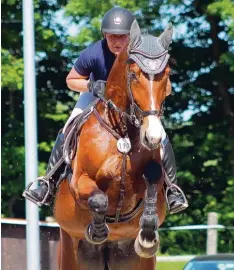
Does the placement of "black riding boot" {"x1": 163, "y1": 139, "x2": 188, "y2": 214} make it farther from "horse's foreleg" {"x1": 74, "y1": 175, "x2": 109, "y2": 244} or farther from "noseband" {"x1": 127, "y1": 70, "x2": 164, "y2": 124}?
"noseband" {"x1": 127, "y1": 70, "x2": 164, "y2": 124}

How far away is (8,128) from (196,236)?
208 inches

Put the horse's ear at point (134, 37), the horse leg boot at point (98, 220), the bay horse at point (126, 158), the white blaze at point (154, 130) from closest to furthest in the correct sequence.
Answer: the white blaze at point (154, 130) → the bay horse at point (126, 158) → the horse's ear at point (134, 37) → the horse leg boot at point (98, 220)

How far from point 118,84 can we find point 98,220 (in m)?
1.19

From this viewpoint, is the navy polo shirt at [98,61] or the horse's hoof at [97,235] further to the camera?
the navy polo shirt at [98,61]

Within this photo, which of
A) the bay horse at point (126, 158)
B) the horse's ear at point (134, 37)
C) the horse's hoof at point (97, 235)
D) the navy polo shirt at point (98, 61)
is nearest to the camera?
the bay horse at point (126, 158)

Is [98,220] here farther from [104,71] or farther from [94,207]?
[104,71]

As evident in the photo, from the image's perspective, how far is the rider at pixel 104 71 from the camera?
9.19m

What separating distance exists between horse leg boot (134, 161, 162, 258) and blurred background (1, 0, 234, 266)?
47.9 ft

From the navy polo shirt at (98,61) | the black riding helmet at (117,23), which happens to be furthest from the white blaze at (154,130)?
the navy polo shirt at (98,61)

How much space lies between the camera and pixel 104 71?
949cm

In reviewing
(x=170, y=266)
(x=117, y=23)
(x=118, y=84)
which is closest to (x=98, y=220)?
(x=118, y=84)

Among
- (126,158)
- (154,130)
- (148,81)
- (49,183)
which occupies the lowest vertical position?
(49,183)

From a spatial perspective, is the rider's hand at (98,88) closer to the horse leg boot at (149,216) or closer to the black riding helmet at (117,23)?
the black riding helmet at (117,23)

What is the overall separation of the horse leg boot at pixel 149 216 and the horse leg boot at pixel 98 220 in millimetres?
316
